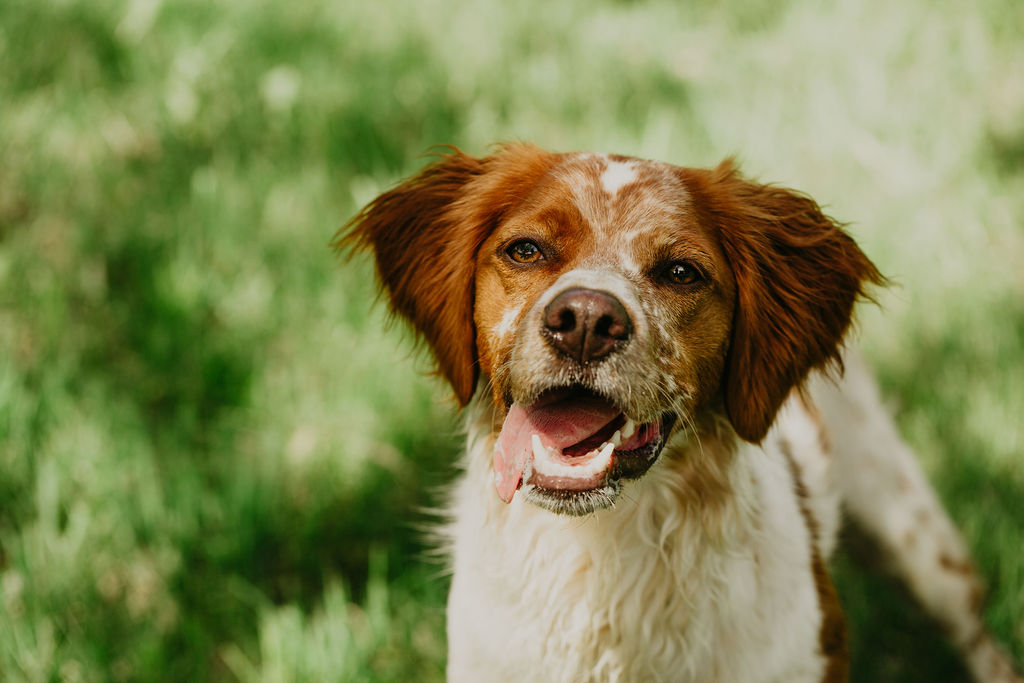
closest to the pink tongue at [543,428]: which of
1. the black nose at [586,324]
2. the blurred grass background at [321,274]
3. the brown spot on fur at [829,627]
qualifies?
the black nose at [586,324]

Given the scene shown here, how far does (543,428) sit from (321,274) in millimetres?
1832

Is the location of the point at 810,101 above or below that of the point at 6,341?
above

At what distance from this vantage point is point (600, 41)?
516cm

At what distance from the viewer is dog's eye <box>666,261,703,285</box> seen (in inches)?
72.4

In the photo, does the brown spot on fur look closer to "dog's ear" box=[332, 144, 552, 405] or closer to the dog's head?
the dog's head

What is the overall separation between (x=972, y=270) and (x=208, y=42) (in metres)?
3.60

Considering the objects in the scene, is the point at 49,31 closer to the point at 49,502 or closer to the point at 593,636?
the point at 49,502

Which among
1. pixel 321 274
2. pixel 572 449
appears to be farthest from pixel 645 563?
pixel 321 274

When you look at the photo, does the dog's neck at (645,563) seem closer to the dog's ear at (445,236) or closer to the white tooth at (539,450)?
the white tooth at (539,450)

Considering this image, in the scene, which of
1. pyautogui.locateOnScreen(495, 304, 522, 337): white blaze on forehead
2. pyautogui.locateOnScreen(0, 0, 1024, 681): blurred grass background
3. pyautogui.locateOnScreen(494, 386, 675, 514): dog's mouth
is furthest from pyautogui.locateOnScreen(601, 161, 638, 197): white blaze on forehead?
pyautogui.locateOnScreen(0, 0, 1024, 681): blurred grass background

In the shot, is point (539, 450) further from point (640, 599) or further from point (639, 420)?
point (640, 599)

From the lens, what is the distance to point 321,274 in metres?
3.36

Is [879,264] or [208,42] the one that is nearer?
[879,264]

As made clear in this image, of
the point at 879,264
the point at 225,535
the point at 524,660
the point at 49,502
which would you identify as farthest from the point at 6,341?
the point at 879,264
